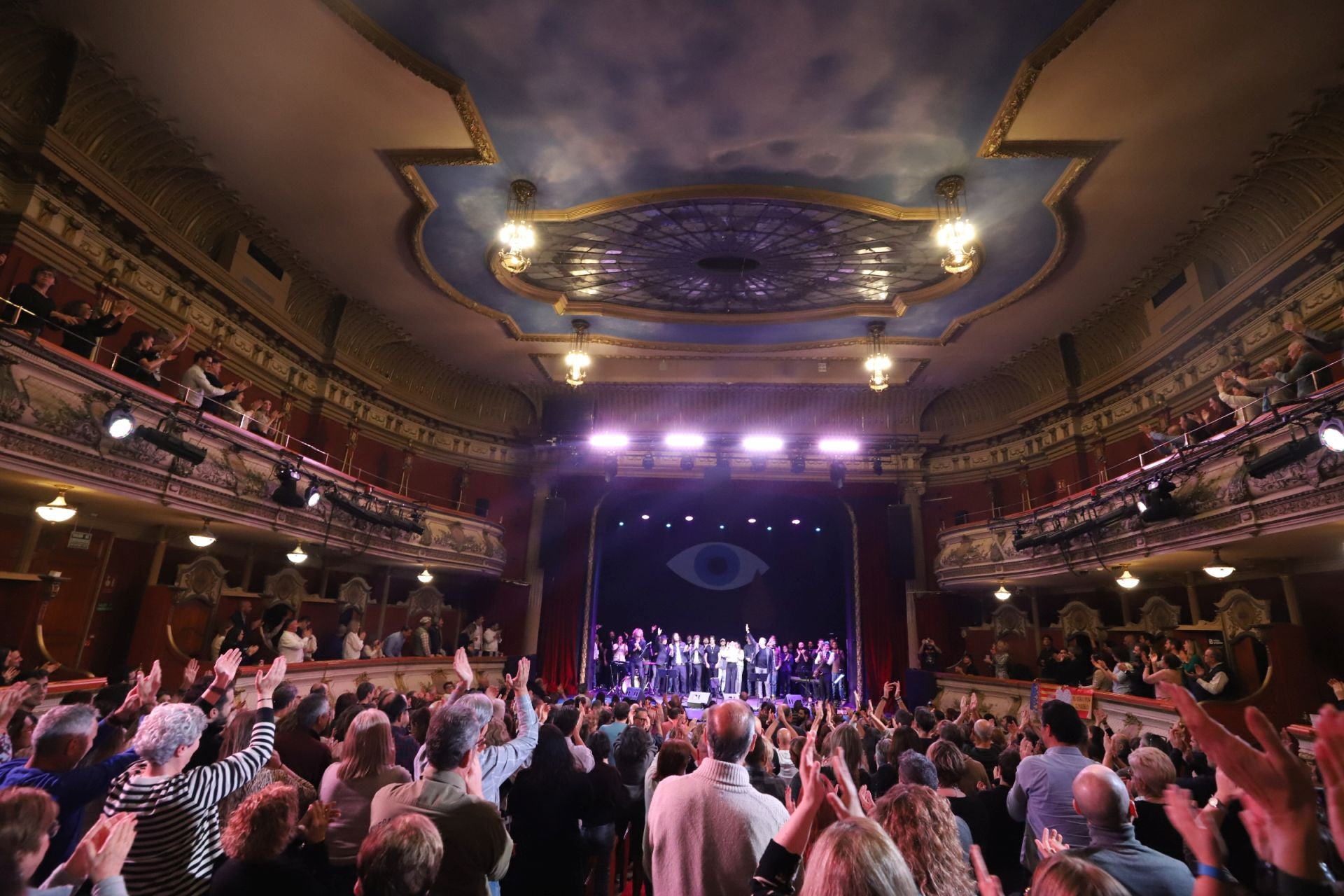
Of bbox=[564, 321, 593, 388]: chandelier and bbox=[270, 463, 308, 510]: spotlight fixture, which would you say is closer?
bbox=[270, 463, 308, 510]: spotlight fixture

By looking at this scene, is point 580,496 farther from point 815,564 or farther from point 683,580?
point 815,564

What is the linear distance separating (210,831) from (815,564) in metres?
18.1

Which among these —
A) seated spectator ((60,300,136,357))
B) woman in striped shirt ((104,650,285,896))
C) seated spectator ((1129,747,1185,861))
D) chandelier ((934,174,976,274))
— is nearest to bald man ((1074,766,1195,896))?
seated spectator ((1129,747,1185,861))

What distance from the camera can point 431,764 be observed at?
8.34 ft

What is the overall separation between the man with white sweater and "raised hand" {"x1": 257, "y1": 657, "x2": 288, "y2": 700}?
203 cm

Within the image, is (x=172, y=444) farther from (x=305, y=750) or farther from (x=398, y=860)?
(x=398, y=860)

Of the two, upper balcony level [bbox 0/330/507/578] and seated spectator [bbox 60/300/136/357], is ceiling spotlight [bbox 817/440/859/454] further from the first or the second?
seated spectator [bbox 60/300/136/357]

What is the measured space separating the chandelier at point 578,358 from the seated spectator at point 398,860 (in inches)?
363

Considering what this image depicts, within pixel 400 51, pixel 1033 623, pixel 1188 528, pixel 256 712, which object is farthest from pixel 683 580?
pixel 256 712

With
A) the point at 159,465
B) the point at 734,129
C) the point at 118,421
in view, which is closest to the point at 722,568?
the point at 734,129

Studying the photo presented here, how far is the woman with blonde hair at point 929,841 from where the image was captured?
182cm

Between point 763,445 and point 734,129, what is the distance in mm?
9283

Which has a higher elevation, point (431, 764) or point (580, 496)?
point (580, 496)

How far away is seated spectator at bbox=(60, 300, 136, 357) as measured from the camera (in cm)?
702
